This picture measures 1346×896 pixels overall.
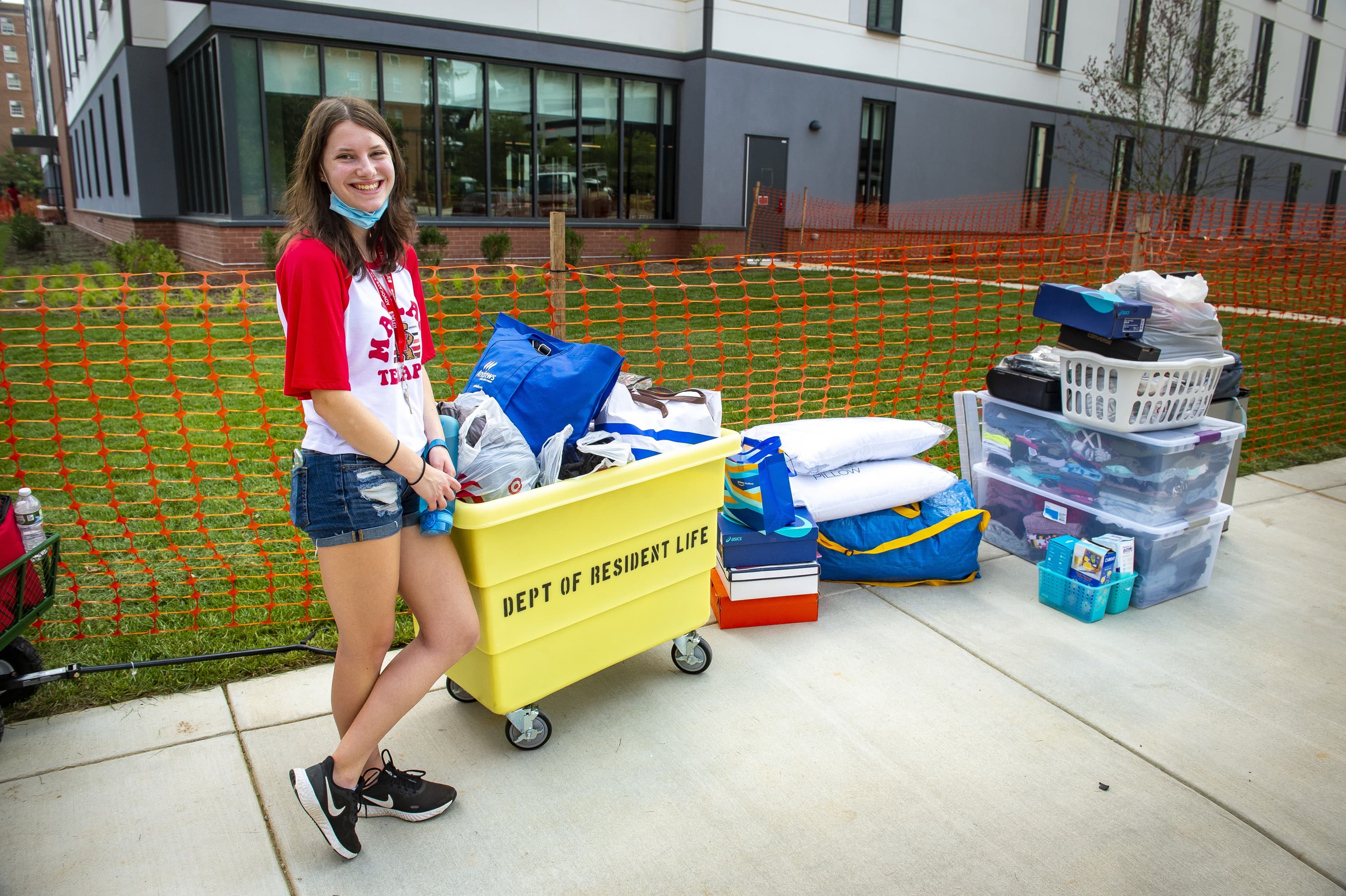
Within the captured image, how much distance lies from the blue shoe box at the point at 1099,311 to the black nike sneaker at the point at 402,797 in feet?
9.24

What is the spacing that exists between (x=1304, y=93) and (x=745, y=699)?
35.3 meters

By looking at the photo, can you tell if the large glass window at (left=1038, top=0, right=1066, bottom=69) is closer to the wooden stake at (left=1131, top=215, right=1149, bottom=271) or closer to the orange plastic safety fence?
the orange plastic safety fence

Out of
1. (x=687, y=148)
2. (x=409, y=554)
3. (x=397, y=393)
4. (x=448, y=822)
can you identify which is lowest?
(x=448, y=822)

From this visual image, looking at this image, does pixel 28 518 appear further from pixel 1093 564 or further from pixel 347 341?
pixel 1093 564

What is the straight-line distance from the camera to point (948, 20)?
62.6ft

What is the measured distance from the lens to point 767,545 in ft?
11.2

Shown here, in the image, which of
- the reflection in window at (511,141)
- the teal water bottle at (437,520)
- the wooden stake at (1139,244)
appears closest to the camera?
the teal water bottle at (437,520)

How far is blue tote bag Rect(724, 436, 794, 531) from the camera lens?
336 centimetres

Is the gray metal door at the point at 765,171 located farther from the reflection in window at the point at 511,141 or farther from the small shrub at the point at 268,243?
the small shrub at the point at 268,243

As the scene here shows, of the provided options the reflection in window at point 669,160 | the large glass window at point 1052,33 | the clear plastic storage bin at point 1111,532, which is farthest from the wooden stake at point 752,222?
the clear plastic storage bin at point 1111,532

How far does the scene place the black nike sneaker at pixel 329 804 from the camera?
2160mm

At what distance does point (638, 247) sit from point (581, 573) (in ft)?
45.1

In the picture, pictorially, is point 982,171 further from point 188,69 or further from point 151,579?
point 151,579

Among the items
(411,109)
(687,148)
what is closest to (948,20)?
(687,148)
